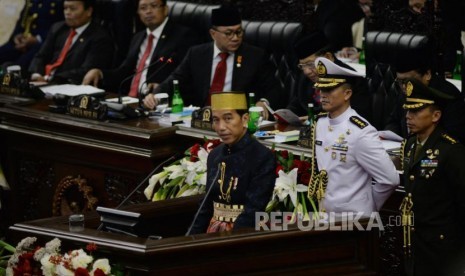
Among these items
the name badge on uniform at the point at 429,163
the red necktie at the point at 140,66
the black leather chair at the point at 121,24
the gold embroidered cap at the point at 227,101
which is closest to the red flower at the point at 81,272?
the gold embroidered cap at the point at 227,101

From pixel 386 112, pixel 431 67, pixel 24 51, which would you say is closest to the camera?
pixel 431 67

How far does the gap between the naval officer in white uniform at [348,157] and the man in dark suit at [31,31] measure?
5.11m

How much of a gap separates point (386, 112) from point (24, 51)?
409 cm

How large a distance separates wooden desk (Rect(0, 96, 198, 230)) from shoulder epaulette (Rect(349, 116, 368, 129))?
2.04 m

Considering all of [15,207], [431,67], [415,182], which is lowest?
[15,207]

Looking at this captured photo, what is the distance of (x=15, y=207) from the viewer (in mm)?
8445

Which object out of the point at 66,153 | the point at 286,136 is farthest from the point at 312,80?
the point at 66,153

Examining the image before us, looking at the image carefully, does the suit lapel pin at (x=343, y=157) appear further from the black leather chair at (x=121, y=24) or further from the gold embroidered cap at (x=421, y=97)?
the black leather chair at (x=121, y=24)

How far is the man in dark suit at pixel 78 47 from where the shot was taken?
952cm

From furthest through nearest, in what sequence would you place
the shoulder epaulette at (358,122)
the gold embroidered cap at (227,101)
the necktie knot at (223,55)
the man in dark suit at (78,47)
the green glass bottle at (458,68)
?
1. the man in dark suit at (78,47)
2. the necktie knot at (223,55)
3. the green glass bottle at (458,68)
4. the shoulder epaulette at (358,122)
5. the gold embroidered cap at (227,101)

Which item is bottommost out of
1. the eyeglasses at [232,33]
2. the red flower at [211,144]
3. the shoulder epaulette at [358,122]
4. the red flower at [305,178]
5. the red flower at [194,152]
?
the red flower at [305,178]

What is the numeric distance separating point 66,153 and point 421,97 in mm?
3144

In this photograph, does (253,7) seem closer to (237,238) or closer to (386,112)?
(386,112)

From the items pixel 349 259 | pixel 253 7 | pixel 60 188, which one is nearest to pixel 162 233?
pixel 349 259
